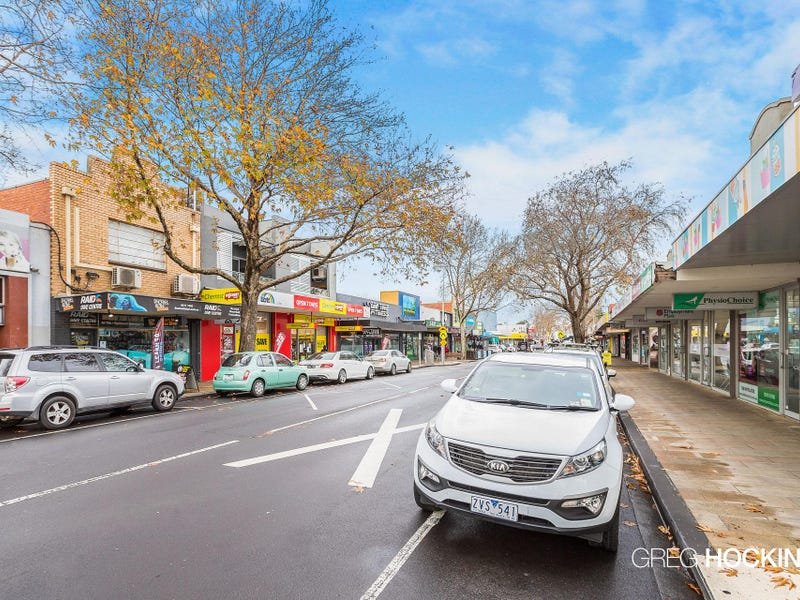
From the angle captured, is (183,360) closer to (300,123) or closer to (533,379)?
(300,123)

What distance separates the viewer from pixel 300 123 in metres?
14.9

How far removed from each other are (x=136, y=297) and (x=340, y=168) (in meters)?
7.52

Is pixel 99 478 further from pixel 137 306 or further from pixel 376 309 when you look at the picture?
Result: pixel 376 309

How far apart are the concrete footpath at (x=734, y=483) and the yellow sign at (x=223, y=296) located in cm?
1416

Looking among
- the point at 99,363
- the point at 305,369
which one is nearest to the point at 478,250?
the point at 305,369

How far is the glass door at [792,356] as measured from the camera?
9875mm

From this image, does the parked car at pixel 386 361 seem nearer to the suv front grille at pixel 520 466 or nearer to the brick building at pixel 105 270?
the brick building at pixel 105 270

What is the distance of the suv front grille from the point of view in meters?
3.80

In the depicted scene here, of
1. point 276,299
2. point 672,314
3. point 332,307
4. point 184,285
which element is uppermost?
point 184,285

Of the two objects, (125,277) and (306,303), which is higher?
(125,277)

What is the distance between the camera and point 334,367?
1952 cm

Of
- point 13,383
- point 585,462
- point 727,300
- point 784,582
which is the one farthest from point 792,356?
point 13,383

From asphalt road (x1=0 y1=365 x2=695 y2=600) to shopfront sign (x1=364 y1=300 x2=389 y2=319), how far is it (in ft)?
76.0

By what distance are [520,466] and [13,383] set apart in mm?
9452
